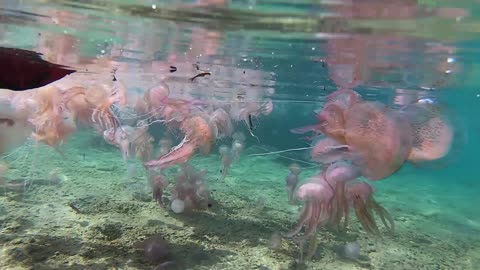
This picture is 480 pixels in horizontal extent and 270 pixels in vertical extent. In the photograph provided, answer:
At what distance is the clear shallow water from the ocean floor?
3 centimetres

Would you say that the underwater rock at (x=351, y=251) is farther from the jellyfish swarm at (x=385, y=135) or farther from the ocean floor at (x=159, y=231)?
the jellyfish swarm at (x=385, y=135)

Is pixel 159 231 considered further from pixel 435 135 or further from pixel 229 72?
pixel 229 72

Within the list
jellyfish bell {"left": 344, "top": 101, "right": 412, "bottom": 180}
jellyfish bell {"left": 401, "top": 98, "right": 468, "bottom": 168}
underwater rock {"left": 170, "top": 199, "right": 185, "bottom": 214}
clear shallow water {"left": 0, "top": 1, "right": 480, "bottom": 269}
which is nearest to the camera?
jellyfish bell {"left": 344, "top": 101, "right": 412, "bottom": 180}

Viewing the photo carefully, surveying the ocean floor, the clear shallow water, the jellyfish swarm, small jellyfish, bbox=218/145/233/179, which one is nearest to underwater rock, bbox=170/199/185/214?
the ocean floor

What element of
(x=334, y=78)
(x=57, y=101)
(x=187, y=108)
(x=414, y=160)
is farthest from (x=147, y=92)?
(x=334, y=78)

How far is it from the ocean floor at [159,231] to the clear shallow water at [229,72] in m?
0.03

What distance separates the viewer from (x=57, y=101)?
5965 millimetres

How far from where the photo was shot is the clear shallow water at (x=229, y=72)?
5.14 m

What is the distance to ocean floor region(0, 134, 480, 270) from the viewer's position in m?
4.84

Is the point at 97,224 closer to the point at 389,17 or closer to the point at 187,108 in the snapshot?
the point at 187,108

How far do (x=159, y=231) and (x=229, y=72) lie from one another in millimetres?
6296

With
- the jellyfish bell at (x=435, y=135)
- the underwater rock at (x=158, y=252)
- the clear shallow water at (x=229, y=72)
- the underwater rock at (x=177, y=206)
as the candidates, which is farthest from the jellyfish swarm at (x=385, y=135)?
the underwater rock at (x=177, y=206)

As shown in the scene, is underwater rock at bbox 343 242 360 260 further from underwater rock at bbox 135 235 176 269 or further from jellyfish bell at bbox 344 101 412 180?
underwater rock at bbox 135 235 176 269

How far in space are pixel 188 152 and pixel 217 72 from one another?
5.55 meters
